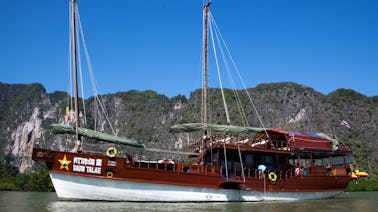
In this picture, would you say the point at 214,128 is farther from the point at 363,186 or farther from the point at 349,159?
the point at 363,186

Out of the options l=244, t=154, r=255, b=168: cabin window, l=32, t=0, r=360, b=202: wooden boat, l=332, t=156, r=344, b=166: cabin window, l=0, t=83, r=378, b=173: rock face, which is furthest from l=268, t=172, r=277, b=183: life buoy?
l=0, t=83, r=378, b=173: rock face

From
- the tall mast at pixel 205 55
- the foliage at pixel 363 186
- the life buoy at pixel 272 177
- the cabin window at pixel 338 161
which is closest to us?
the life buoy at pixel 272 177

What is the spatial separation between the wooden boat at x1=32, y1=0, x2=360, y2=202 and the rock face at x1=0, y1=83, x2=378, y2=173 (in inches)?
2597

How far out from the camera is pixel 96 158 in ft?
63.9

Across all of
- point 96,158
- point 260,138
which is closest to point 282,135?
point 260,138

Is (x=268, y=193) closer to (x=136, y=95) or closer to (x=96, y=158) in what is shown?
(x=96, y=158)

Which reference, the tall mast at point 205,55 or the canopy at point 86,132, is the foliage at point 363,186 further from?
the canopy at point 86,132

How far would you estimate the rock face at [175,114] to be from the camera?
10856cm

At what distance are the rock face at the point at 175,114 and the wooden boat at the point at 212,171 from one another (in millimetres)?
65974

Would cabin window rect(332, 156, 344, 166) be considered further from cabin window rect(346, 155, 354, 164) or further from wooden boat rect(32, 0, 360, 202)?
cabin window rect(346, 155, 354, 164)

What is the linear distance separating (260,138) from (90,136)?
10.9m

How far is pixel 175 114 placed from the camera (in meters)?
131

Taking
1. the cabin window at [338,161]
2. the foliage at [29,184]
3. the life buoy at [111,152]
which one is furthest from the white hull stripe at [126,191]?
the foliage at [29,184]

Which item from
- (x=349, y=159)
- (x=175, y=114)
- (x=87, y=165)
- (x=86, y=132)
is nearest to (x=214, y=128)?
(x=86, y=132)
